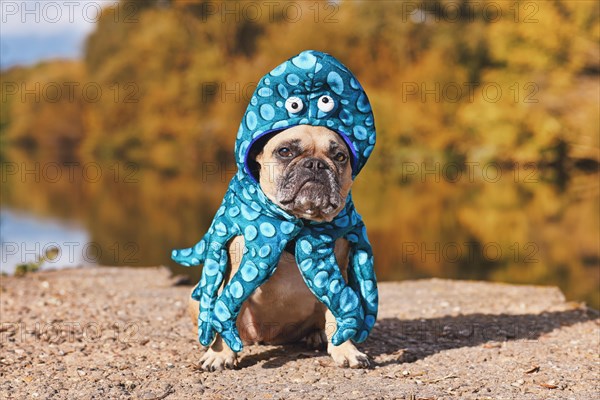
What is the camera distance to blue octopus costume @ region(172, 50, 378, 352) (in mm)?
5227

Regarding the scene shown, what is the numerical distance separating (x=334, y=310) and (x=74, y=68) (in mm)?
72981

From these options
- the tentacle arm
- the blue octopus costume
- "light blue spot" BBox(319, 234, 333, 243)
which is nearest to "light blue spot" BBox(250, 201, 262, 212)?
the blue octopus costume

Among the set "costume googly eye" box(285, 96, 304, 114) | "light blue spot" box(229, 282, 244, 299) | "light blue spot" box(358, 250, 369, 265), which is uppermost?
"costume googly eye" box(285, 96, 304, 114)

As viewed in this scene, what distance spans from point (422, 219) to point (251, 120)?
15.0 meters

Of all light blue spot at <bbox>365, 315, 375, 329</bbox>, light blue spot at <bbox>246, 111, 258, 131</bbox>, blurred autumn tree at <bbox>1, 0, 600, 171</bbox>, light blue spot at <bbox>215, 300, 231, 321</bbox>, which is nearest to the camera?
light blue spot at <bbox>246, 111, 258, 131</bbox>

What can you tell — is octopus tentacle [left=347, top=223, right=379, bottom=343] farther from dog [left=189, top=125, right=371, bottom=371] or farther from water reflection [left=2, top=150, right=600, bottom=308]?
water reflection [left=2, top=150, right=600, bottom=308]

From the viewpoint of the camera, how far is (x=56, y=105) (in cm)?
6191

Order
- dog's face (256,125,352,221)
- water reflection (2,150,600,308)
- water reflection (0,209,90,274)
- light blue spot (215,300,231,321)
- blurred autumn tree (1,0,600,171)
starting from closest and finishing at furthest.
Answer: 1. dog's face (256,125,352,221)
2. light blue spot (215,300,231,321)
3. water reflection (0,209,90,274)
4. water reflection (2,150,600,308)
5. blurred autumn tree (1,0,600,171)

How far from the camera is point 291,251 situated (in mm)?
5527

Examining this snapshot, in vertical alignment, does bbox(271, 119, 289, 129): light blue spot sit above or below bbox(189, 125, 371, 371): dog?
above

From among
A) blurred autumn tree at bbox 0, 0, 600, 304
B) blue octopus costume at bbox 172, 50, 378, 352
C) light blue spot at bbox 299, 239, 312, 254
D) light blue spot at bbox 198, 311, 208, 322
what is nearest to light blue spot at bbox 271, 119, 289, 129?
blue octopus costume at bbox 172, 50, 378, 352

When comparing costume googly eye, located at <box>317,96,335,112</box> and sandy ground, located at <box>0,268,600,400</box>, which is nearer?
sandy ground, located at <box>0,268,600,400</box>

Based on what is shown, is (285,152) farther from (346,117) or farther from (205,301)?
(205,301)

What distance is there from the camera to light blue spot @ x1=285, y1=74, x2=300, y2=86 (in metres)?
5.19
